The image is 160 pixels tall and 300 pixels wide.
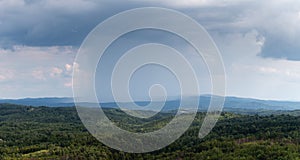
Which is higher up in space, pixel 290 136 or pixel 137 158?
pixel 290 136

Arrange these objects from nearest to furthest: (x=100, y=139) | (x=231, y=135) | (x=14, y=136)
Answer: (x=231, y=135) < (x=100, y=139) < (x=14, y=136)

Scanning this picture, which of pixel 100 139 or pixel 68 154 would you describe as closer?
pixel 68 154

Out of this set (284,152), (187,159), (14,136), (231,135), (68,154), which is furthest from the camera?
(14,136)

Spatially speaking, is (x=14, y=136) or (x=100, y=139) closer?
(x=100, y=139)

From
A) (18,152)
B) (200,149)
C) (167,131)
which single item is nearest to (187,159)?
(200,149)

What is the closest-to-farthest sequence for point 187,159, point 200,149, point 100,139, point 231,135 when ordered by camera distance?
point 187,159 → point 200,149 → point 231,135 → point 100,139

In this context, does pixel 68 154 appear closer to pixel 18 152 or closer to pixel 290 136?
pixel 18 152

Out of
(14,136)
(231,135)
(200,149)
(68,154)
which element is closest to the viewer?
(200,149)

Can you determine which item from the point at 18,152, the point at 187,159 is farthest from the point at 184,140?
the point at 18,152

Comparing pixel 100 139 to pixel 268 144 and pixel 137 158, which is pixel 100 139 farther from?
pixel 268 144
